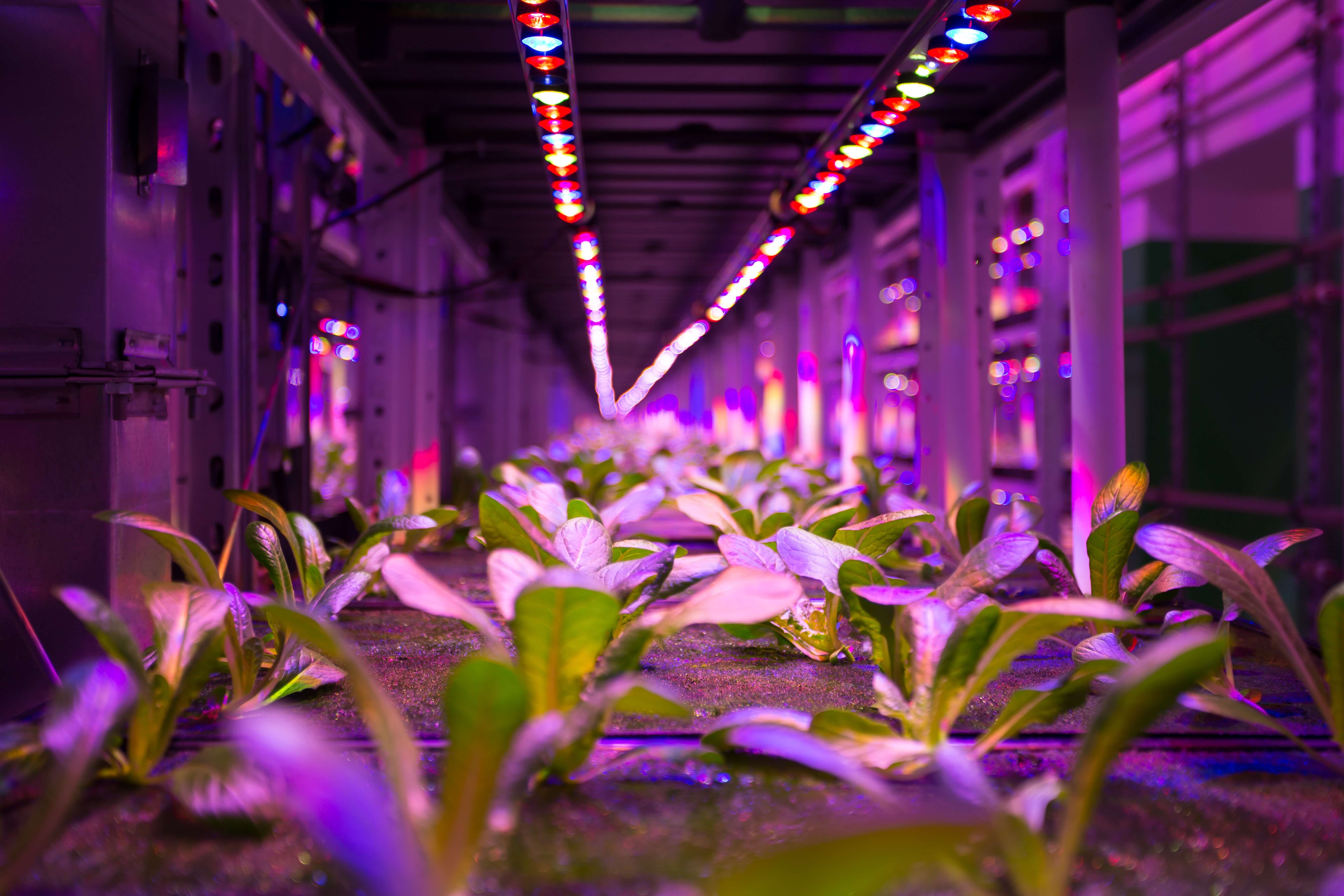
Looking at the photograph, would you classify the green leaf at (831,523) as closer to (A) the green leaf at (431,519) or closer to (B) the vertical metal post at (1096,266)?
(A) the green leaf at (431,519)

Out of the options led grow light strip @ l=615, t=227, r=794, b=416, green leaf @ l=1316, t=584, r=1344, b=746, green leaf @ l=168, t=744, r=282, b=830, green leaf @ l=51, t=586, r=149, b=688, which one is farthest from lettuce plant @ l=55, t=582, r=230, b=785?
led grow light strip @ l=615, t=227, r=794, b=416

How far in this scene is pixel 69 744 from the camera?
2.69 ft

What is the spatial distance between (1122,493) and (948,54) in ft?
3.84

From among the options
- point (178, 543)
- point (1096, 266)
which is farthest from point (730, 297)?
point (178, 543)

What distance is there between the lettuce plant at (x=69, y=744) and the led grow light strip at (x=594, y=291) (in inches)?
124

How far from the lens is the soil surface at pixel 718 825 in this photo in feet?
2.68

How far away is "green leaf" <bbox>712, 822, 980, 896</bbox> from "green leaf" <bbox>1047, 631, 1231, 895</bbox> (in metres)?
0.22

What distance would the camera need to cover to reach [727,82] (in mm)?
3529

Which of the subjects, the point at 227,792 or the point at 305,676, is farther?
the point at 305,676

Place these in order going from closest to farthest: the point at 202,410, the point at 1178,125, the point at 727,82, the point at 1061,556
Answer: the point at 1061,556 < the point at 202,410 < the point at 727,82 < the point at 1178,125

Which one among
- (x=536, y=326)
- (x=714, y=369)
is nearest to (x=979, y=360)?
(x=536, y=326)

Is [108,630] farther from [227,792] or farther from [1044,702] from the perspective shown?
[1044,702]

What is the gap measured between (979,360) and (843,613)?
2.54m

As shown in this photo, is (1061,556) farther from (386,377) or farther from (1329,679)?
(386,377)
